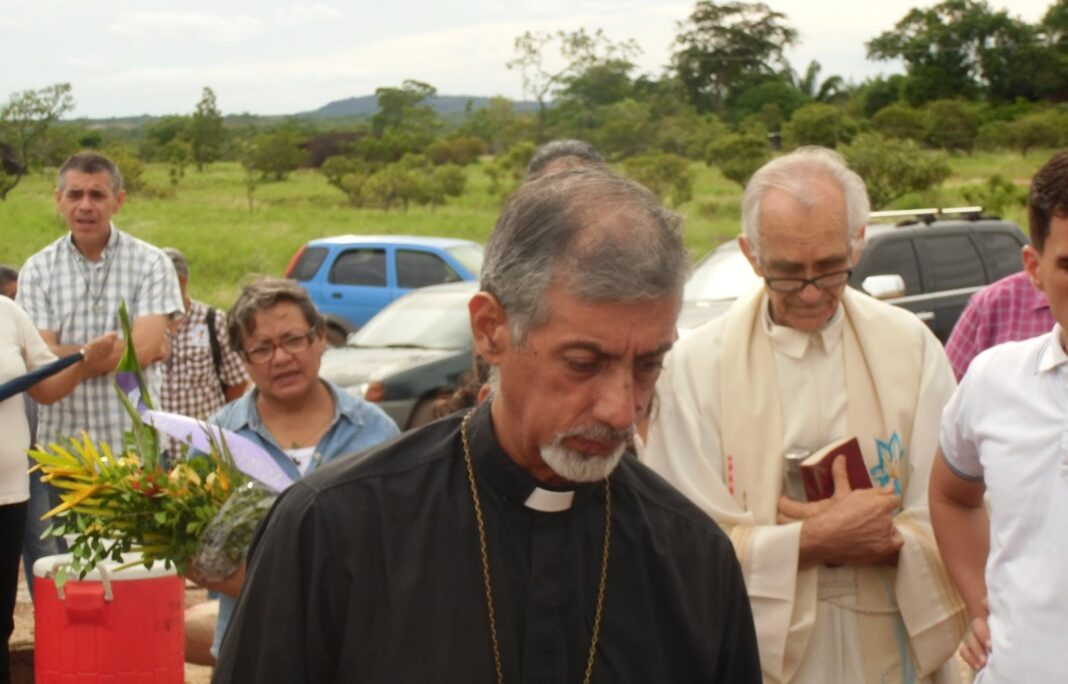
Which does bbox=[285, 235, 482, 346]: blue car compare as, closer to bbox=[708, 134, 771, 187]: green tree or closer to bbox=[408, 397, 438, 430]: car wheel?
bbox=[408, 397, 438, 430]: car wheel

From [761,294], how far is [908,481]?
61cm

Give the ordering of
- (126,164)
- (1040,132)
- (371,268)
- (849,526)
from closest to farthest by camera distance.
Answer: (849,526)
(371,268)
(126,164)
(1040,132)

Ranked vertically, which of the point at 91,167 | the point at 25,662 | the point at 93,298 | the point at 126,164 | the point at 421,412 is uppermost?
the point at 91,167

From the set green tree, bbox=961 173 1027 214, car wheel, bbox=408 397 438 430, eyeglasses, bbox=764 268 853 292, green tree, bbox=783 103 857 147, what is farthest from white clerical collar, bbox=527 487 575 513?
green tree, bbox=783 103 857 147

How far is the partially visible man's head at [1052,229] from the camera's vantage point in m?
3.11

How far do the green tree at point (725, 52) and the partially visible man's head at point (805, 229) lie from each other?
81948 mm

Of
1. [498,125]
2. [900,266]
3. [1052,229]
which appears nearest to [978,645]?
[1052,229]

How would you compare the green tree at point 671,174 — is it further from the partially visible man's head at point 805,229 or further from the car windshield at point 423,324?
the partially visible man's head at point 805,229

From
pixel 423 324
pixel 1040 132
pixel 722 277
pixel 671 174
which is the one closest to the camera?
pixel 722 277

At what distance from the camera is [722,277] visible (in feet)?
42.1

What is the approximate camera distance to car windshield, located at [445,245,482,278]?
18562 millimetres

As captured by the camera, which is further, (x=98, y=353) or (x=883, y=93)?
(x=883, y=93)

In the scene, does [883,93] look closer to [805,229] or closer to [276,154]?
[276,154]

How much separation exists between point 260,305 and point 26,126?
19.3 m
